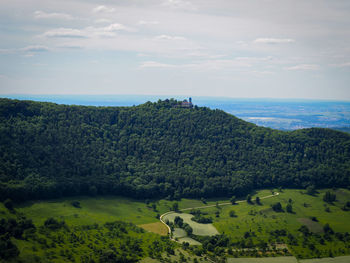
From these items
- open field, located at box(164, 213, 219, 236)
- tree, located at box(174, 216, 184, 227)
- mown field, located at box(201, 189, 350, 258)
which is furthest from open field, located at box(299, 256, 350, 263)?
tree, located at box(174, 216, 184, 227)

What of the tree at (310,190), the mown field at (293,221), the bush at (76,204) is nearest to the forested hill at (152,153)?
the tree at (310,190)

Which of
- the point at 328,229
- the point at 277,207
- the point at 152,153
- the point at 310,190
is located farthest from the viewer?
the point at 152,153

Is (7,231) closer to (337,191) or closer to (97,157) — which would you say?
(97,157)

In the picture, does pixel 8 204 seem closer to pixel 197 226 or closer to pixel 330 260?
pixel 197 226

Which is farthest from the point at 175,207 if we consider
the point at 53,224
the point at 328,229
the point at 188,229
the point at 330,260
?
the point at 330,260

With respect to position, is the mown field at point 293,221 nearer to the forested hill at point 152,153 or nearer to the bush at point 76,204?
the forested hill at point 152,153

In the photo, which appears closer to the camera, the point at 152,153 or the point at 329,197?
the point at 329,197

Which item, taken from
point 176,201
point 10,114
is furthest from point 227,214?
point 10,114
